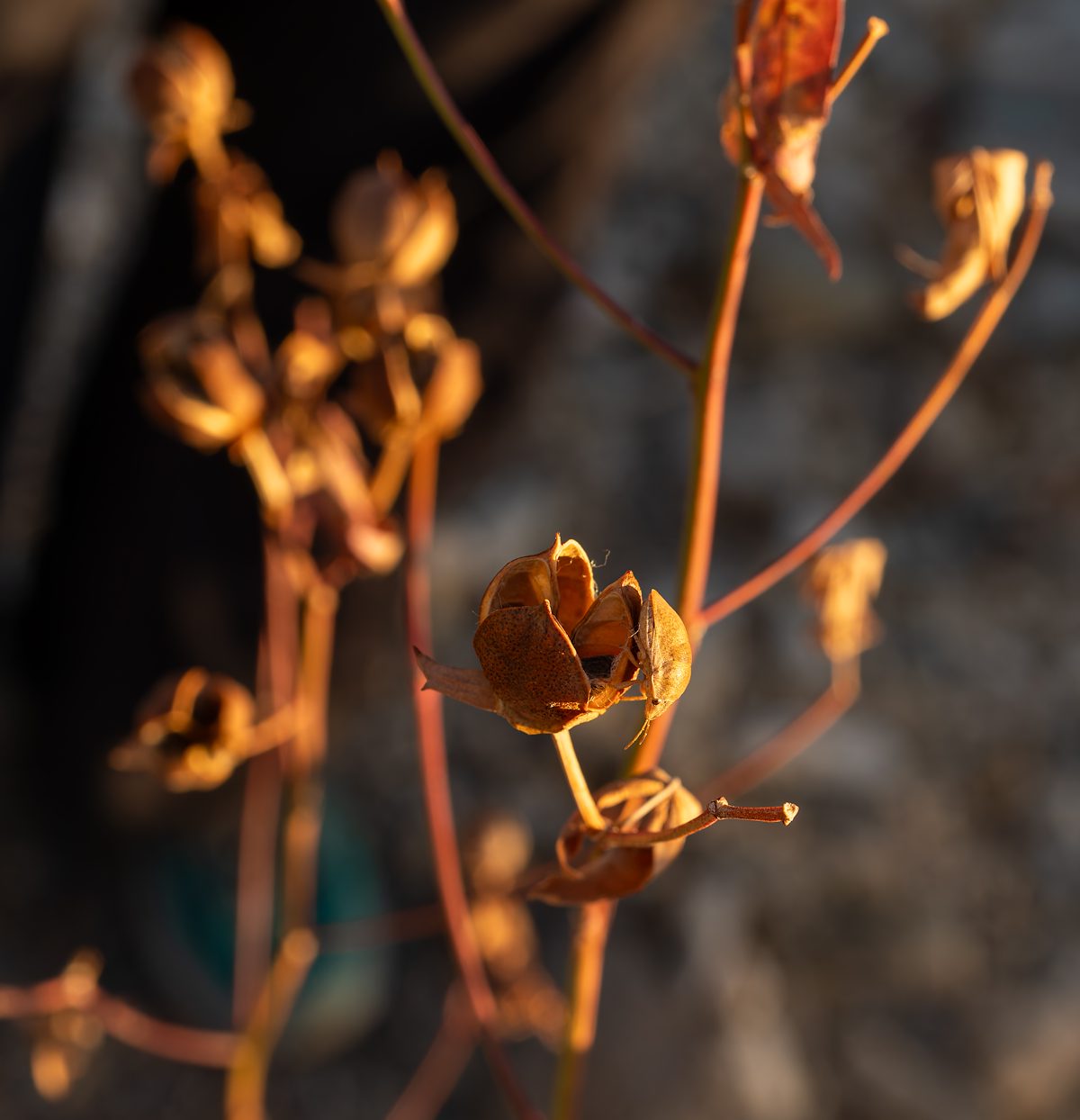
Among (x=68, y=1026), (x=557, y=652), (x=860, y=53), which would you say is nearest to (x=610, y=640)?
(x=557, y=652)

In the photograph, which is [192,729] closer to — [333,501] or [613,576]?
[333,501]

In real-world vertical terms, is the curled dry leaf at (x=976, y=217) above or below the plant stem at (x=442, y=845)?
above

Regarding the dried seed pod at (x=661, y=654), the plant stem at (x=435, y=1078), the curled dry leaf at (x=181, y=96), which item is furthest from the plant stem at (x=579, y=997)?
the plant stem at (x=435, y=1078)

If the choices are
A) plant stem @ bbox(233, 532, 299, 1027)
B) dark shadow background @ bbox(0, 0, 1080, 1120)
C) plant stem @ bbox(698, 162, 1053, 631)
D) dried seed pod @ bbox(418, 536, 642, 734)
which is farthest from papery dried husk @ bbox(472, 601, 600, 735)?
dark shadow background @ bbox(0, 0, 1080, 1120)

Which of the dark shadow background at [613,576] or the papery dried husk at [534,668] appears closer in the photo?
the papery dried husk at [534,668]

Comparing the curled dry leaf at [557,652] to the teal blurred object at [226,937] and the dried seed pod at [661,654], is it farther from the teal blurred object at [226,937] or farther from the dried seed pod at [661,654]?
the teal blurred object at [226,937]

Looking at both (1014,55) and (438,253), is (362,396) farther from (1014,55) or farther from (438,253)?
(1014,55)

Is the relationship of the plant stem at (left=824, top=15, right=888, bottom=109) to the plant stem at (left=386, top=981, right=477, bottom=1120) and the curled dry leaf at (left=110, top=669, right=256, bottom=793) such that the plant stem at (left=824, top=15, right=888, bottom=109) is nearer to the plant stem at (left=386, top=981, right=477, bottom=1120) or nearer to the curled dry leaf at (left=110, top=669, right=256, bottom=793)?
the curled dry leaf at (left=110, top=669, right=256, bottom=793)
